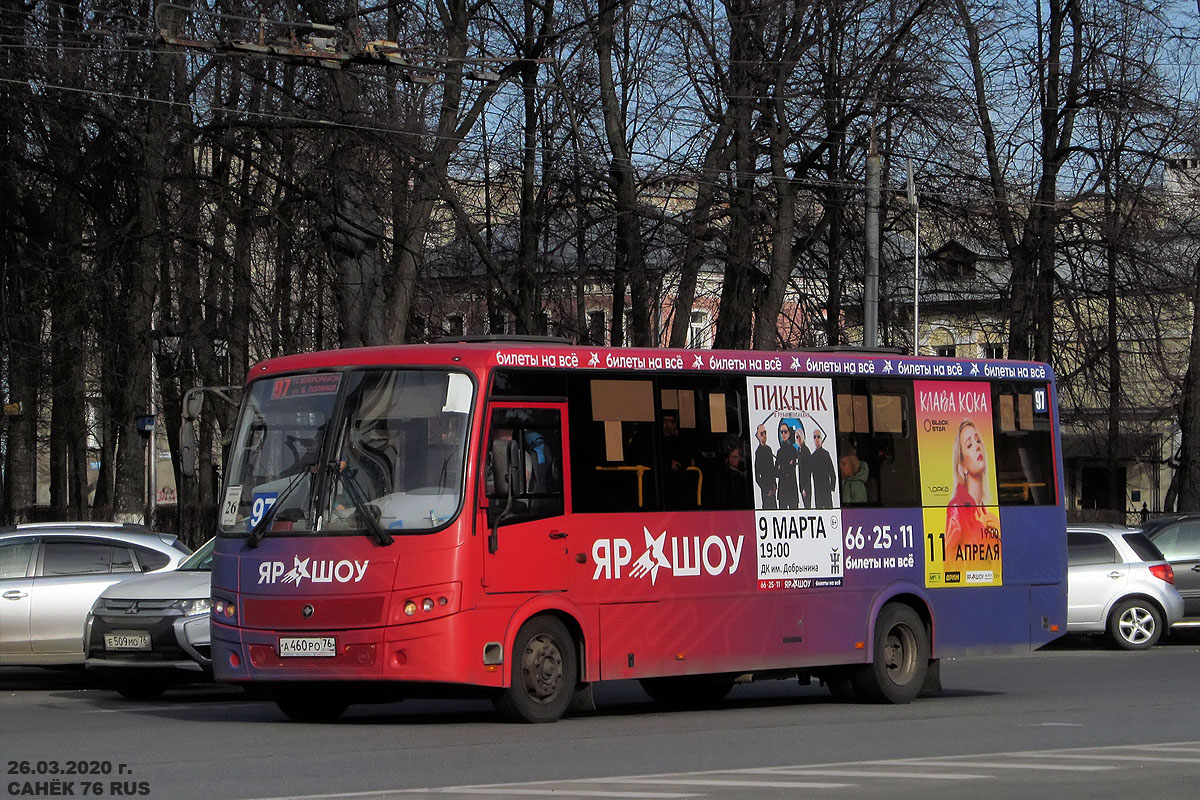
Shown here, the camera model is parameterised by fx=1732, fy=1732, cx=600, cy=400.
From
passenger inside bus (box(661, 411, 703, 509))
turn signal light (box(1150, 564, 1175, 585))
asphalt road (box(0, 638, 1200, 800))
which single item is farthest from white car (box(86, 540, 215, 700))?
turn signal light (box(1150, 564, 1175, 585))

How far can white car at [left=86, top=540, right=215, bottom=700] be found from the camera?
1527cm

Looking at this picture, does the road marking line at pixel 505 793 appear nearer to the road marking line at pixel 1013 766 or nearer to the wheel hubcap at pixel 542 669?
the road marking line at pixel 1013 766

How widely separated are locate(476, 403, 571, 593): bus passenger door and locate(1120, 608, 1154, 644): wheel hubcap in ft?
41.4

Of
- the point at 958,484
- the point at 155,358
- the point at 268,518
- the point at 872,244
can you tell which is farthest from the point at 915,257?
the point at 268,518

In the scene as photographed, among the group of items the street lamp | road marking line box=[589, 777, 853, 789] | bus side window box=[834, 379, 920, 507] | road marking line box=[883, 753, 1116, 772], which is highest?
the street lamp

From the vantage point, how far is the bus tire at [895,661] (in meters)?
14.8

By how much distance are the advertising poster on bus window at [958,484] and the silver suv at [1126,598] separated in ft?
25.3

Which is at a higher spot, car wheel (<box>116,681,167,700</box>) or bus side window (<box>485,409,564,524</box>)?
bus side window (<box>485,409,564,524</box>)

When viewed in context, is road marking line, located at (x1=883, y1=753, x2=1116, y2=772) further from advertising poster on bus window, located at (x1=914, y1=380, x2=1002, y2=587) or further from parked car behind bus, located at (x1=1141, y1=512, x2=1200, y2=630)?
parked car behind bus, located at (x1=1141, y1=512, x2=1200, y2=630)

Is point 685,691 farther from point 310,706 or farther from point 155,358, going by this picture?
point 155,358

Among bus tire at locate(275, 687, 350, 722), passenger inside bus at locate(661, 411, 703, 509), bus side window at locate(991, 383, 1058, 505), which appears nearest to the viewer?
bus tire at locate(275, 687, 350, 722)

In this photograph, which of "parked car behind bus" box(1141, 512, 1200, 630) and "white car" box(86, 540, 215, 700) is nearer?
"white car" box(86, 540, 215, 700)

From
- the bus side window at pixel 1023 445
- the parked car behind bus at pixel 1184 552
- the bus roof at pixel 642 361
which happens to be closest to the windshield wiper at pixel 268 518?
the bus roof at pixel 642 361

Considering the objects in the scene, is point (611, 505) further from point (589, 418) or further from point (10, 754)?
point (10, 754)
